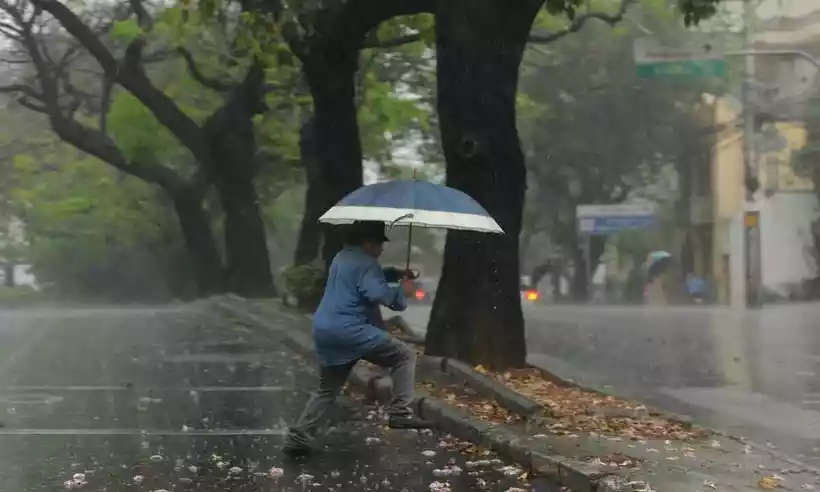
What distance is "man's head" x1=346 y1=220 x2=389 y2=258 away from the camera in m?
8.22

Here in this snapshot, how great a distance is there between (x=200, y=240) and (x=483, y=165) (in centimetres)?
2548

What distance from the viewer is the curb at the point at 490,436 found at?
721cm

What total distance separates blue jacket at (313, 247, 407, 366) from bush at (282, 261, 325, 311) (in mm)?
14284

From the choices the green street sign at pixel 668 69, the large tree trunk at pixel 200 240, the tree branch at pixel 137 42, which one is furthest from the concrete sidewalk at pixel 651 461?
the large tree trunk at pixel 200 240

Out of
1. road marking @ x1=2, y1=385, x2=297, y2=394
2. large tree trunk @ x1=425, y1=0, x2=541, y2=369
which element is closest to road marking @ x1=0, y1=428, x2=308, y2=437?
road marking @ x1=2, y1=385, x2=297, y2=394

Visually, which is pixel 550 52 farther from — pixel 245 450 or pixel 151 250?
pixel 245 450

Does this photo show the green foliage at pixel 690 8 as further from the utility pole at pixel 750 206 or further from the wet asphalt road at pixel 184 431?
the utility pole at pixel 750 206

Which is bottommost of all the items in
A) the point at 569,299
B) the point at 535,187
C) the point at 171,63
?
the point at 569,299

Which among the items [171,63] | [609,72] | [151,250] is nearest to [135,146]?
[171,63]

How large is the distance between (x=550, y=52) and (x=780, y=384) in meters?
27.5

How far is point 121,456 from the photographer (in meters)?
8.40

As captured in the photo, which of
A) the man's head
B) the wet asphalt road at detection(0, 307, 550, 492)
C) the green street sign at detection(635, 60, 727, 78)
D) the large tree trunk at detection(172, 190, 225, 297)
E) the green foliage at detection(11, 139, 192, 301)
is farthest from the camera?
the green foliage at detection(11, 139, 192, 301)

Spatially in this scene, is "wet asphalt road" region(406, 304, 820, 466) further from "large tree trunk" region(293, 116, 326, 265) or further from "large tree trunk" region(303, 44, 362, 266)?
"large tree trunk" region(293, 116, 326, 265)

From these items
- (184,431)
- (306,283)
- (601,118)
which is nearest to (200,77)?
(306,283)
